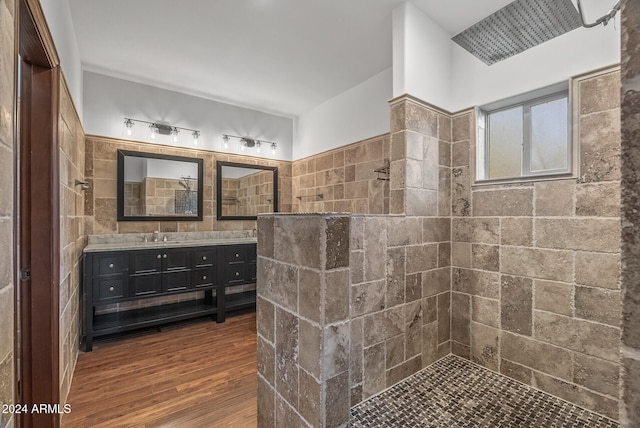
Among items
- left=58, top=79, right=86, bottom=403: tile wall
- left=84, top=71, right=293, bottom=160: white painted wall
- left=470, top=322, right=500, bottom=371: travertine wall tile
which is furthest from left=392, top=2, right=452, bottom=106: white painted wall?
left=84, top=71, right=293, bottom=160: white painted wall

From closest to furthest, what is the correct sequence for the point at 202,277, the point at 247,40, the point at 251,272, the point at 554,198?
the point at 554,198 → the point at 247,40 → the point at 202,277 → the point at 251,272

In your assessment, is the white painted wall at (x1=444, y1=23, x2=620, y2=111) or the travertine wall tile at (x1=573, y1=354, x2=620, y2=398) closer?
the travertine wall tile at (x1=573, y1=354, x2=620, y2=398)

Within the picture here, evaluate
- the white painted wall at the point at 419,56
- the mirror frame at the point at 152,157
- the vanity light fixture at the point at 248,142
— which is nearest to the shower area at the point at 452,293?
the white painted wall at the point at 419,56

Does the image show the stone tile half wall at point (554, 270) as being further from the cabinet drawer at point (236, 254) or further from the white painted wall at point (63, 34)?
the white painted wall at point (63, 34)

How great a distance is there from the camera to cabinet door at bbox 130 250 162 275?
2.82m

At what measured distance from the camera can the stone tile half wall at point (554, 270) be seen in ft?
4.80

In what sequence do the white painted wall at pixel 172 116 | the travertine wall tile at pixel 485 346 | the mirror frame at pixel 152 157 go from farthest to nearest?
the mirror frame at pixel 152 157
the white painted wall at pixel 172 116
the travertine wall tile at pixel 485 346

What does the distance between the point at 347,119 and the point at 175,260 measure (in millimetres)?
2466

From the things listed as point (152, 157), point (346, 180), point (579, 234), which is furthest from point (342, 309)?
point (152, 157)

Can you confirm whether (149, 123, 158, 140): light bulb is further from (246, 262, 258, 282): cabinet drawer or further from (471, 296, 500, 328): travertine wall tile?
(471, 296, 500, 328): travertine wall tile

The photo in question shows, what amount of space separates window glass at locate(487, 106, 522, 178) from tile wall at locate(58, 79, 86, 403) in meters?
2.80

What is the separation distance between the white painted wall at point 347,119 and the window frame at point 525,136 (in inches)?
38.1

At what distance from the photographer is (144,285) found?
2.87m

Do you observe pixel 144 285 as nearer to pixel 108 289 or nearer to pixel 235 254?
pixel 108 289
